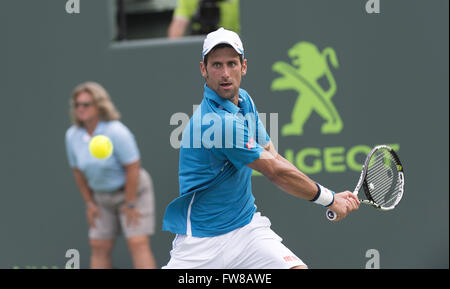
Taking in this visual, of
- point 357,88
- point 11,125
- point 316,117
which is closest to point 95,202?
point 11,125

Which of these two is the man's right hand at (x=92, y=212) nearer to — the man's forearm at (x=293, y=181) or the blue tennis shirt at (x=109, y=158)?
the blue tennis shirt at (x=109, y=158)

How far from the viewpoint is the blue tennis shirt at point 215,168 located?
3709mm

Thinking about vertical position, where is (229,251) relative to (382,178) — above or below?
below

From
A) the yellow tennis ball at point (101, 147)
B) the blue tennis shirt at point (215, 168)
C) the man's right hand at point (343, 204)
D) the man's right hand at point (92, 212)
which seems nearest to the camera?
the blue tennis shirt at point (215, 168)

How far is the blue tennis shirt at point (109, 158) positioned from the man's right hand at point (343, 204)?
2.26 metres

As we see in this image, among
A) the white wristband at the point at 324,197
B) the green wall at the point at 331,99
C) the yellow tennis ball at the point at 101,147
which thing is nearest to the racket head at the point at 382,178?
the white wristband at the point at 324,197

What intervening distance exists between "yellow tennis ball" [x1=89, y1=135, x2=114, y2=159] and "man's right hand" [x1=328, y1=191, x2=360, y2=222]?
2.30 metres

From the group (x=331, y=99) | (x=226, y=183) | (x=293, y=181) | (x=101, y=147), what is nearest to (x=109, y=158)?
(x=101, y=147)

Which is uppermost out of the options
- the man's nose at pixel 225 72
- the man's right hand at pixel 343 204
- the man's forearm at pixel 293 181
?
the man's nose at pixel 225 72

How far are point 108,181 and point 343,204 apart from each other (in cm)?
238

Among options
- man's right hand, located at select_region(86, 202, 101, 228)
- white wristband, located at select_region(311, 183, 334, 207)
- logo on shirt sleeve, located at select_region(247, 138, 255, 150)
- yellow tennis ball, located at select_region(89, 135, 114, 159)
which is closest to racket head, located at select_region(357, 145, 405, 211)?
white wristband, located at select_region(311, 183, 334, 207)

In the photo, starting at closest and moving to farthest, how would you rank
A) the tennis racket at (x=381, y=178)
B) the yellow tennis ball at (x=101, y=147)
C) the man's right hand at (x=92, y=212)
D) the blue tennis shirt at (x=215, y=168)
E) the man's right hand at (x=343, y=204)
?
the blue tennis shirt at (x=215, y=168)
the man's right hand at (x=343, y=204)
the tennis racket at (x=381, y=178)
the yellow tennis ball at (x=101, y=147)
the man's right hand at (x=92, y=212)

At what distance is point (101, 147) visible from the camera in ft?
18.6

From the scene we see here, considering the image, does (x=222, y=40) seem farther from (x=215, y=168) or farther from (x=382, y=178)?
(x=382, y=178)
